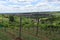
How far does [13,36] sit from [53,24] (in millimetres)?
597

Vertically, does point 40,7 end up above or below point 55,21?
above

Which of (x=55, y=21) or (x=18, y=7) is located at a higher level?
(x=18, y=7)

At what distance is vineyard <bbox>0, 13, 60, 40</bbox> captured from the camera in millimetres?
2164

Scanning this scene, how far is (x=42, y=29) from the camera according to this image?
88.6 inches

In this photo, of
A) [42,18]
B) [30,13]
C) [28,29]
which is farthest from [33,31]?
[30,13]

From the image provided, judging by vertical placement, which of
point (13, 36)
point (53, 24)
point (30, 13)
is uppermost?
point (30, 13)

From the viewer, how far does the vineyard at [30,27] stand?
2.16 meters

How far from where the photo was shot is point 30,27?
226cm

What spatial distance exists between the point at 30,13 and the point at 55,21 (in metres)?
0.51

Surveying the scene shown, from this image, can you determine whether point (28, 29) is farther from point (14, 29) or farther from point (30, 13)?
point (30, 13)

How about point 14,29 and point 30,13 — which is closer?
point 30,13

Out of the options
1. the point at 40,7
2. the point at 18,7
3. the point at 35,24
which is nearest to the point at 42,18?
the point at 35,24

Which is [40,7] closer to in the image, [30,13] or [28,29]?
[30,13]

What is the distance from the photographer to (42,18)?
2234 mm
